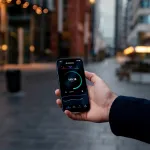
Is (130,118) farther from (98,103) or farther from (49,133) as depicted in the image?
(49,133)

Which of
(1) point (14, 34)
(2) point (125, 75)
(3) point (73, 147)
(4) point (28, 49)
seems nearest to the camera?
(3) point (73, 147)

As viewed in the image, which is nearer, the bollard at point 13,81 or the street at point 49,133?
the street at point 49,133

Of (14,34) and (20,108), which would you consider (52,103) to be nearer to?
(20,108)

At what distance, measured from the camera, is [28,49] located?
53469 mm

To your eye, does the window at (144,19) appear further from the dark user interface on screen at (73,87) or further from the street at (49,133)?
the dark user interface on screen at (73,87)

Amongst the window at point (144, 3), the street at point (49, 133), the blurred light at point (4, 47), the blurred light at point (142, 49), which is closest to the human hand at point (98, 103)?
the street at point (49, 133)

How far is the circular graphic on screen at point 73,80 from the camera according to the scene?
94.6 inches

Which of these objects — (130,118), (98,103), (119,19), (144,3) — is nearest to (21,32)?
(119,19)

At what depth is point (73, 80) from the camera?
243cm

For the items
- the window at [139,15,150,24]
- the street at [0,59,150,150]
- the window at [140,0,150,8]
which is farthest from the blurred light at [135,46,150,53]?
the window at [139,15,150,24]

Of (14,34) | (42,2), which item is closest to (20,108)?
(42,2)

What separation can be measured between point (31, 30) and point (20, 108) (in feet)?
142

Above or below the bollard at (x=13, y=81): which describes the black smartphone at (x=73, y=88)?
above

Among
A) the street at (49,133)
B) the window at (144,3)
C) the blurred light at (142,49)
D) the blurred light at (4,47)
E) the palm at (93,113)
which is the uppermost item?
the palm at (93,113)
